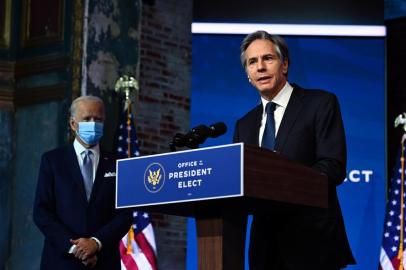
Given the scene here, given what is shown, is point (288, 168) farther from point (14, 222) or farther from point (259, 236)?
point (14, 222)

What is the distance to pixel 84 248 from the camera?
527 centimetres

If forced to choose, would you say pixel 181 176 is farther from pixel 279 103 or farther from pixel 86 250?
pixel 86 250

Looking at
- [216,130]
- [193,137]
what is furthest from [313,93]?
[193,137]

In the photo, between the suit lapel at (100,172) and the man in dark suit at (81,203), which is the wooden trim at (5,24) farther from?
the suit lapel at (100,172)

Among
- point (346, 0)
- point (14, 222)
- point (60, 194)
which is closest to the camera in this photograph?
point (60, 194)

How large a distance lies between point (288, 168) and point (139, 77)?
5.50 metres

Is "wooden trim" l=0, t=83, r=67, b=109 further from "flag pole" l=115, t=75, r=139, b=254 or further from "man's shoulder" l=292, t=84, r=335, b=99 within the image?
"man's shoulder" l=292, t=84, r=335, b=99

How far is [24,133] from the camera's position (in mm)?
8383

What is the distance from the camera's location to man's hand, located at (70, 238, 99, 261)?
17.3 feet

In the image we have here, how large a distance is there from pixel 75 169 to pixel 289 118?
7.12 ft

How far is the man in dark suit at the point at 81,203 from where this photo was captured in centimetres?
532

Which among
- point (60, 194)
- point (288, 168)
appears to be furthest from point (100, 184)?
point (288, 168)

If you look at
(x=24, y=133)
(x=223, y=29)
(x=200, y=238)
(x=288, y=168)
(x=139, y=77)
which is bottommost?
(x=200, y=238)

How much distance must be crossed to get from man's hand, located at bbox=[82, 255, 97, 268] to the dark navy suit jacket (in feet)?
5.96
